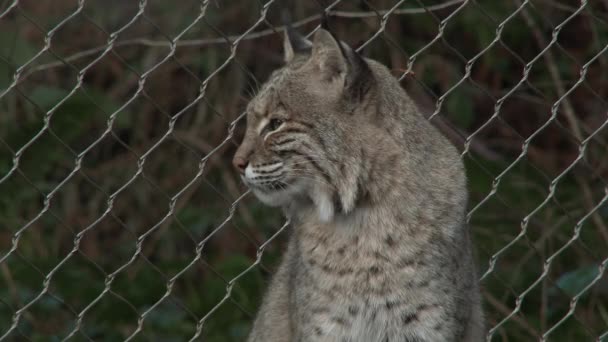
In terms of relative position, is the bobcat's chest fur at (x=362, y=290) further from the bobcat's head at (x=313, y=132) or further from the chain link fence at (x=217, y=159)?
the chain link fence at (x=217, y=159)

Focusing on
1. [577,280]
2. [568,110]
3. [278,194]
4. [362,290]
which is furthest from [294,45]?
[568,110]

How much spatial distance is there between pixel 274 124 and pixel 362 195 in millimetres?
328

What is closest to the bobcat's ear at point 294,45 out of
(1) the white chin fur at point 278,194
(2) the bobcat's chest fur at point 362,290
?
(1) the white chin fur at point 278,194

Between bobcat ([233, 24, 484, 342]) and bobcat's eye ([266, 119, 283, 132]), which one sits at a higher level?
bobcat's eye ([266, 119, 283, 132])

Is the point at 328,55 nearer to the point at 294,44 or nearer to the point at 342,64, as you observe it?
the point at 342,64

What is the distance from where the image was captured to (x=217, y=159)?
19.2ft

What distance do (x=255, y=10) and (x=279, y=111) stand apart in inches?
103

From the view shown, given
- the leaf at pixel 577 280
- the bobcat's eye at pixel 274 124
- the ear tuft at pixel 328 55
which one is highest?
the ear tuft at pixel 328 55

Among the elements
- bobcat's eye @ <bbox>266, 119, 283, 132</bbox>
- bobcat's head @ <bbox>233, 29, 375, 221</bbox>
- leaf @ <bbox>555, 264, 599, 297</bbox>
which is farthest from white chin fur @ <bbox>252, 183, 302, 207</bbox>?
leaf @ <bbox>555, 264, 599, 297</bbox>

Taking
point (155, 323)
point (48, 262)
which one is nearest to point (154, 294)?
point (155, 323)

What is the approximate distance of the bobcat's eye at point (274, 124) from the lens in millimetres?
3480

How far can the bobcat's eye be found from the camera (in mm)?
3480

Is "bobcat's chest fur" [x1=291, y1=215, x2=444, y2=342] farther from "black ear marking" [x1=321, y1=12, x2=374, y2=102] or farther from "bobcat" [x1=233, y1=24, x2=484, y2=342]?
"black ear marking" [x1=321, y1=12, x2=374, y2=102]

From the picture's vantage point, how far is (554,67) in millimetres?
5711
